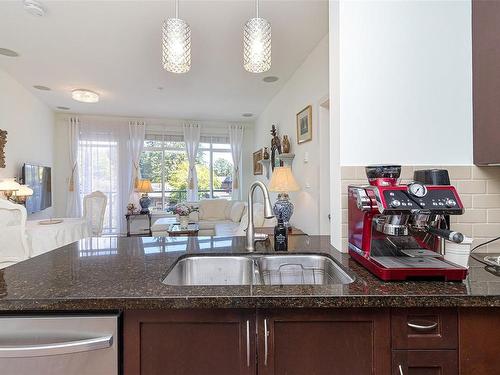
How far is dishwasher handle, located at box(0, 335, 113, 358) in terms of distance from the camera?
74 cm

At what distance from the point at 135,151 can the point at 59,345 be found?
5.68 m

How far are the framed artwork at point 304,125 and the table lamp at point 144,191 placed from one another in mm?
3611

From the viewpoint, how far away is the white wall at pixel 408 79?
1263 mm

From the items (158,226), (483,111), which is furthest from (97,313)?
(158,226)

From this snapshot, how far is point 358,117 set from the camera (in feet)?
4.19

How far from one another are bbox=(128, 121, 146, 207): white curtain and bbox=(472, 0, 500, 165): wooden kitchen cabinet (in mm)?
5756

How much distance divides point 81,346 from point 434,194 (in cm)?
117

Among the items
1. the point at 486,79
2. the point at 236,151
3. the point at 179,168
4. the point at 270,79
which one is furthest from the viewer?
the point at 236,151

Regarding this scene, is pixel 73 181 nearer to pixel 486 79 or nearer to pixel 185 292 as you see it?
pixel 185 292

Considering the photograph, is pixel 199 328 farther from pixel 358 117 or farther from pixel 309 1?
pixel 309 1

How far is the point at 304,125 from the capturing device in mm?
3105

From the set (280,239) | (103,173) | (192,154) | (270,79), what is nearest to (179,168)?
(192,154)

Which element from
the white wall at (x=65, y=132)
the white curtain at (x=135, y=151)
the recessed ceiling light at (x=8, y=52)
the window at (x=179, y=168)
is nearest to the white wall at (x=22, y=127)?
the white wall at (x=65, y=132)

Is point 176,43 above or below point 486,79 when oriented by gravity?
above
